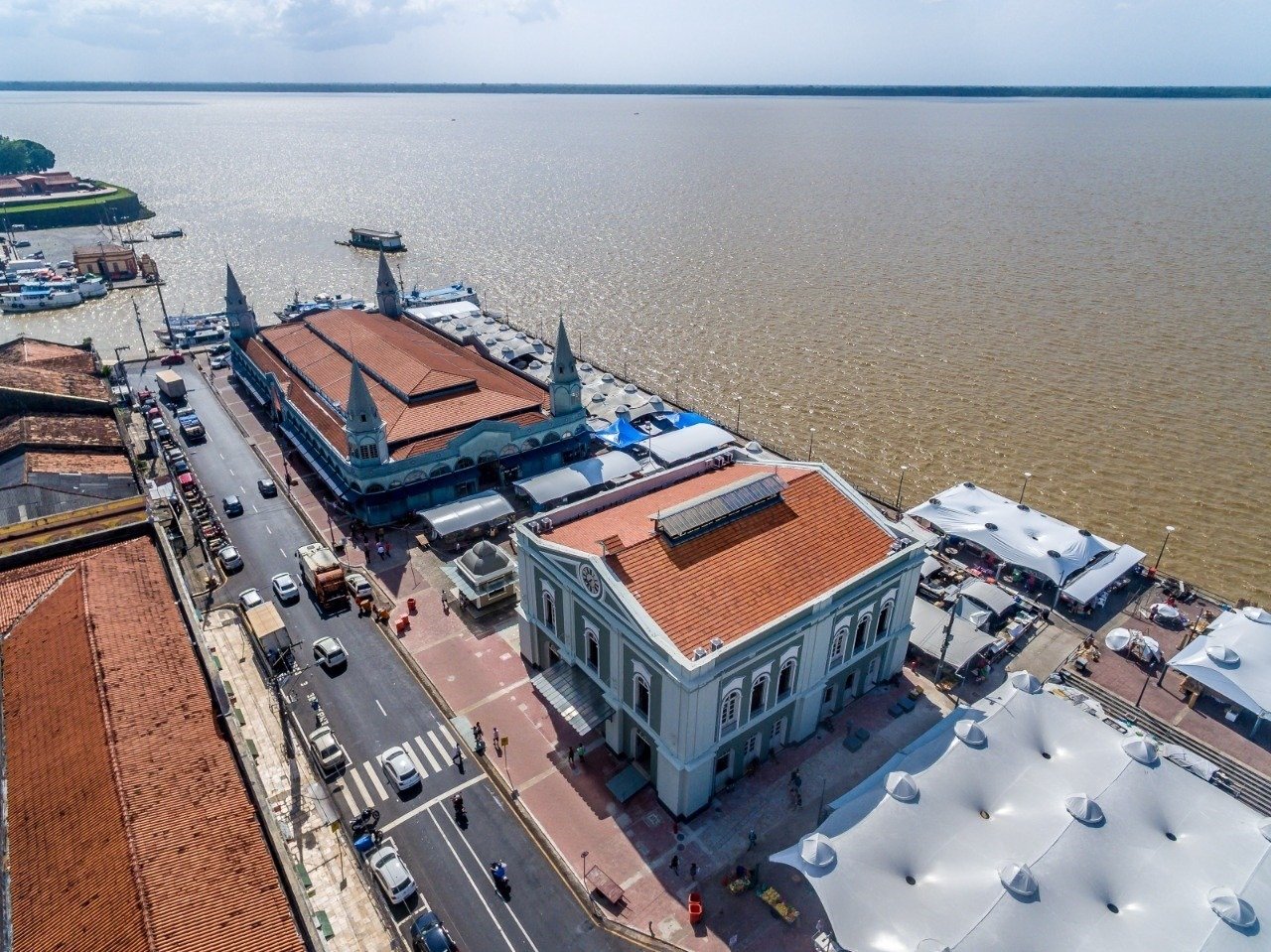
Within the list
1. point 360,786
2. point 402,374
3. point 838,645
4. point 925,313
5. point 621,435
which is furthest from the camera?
point 925,313

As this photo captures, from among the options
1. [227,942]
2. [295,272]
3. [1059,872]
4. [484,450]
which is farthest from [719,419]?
[295,272]

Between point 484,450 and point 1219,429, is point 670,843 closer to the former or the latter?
point 484,450

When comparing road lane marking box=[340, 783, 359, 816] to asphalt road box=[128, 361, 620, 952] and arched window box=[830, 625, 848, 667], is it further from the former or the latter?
arched window box=[830, 625, 848, 667]

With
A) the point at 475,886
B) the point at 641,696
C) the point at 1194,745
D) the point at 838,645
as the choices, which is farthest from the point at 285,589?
the point at 1194,745

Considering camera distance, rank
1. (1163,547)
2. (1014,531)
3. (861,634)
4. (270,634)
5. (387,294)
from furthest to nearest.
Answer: (387,294) → (1163,547) → (1014,531) → (270,634) → (861,634)

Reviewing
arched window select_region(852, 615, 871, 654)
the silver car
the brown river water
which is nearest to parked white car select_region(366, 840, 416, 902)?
the silver car

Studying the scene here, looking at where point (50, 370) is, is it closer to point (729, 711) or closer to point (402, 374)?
point (402, 374)
